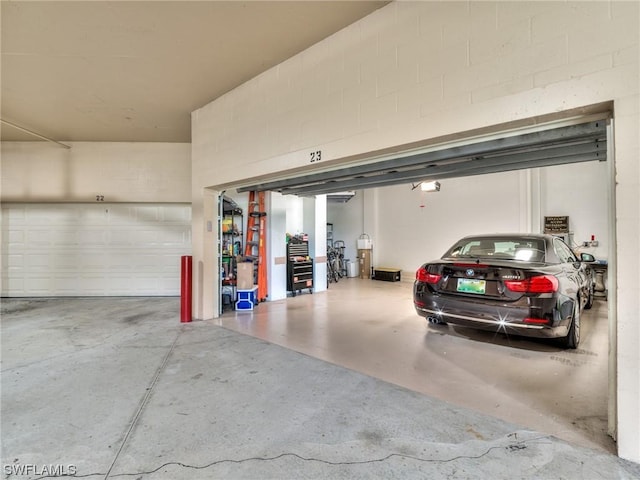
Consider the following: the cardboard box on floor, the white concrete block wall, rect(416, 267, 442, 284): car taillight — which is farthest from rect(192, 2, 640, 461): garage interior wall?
the white concrete block wall

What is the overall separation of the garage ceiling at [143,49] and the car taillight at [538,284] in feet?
9.65

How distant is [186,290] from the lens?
179 inches

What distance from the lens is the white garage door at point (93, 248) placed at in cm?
636

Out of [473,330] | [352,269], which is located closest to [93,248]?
[352,269]

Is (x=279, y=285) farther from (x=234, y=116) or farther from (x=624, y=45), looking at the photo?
(x=624, y=45)

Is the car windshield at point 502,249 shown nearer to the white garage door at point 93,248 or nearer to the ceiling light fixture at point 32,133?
the white garage door at point 93,248

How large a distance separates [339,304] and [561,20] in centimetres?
482

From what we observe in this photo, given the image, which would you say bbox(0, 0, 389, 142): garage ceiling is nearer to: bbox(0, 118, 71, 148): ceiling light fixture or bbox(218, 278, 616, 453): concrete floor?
bbox(0, 118, 71, 148): ceiling light fixture

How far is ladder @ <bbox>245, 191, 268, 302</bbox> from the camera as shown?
593 centimetres

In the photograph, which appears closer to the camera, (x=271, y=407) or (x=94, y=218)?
(x=271, y=407)

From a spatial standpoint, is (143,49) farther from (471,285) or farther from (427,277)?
(471,285)

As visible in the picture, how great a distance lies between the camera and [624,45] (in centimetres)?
166

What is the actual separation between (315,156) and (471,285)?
7.17ft

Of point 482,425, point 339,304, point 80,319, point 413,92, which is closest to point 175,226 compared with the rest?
point 80,319
